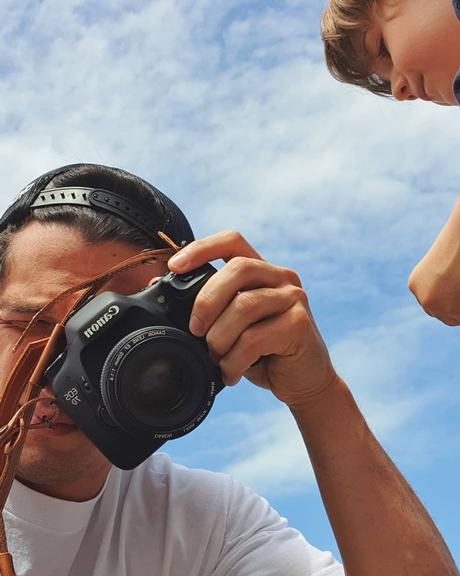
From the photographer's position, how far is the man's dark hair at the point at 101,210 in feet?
6.82

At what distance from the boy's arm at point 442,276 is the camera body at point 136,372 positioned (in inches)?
16.8

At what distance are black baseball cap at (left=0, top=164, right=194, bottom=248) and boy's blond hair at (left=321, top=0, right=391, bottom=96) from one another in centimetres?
54

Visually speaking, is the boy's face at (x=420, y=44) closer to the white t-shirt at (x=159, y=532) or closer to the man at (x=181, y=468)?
the man at (x=181, y=468)

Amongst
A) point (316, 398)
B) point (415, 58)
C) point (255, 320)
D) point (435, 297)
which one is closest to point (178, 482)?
point (316, 398)

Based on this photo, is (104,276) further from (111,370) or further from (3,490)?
(3,490)

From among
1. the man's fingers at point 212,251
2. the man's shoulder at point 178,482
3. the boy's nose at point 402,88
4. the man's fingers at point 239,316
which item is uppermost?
the boy's nose at point 402,88

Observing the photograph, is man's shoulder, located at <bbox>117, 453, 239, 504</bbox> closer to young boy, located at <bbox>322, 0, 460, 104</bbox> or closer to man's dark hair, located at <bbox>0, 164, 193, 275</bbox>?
man's dark hair, located at <bbox>0, 164, 193, 275</bbox>

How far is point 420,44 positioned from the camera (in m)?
1.62

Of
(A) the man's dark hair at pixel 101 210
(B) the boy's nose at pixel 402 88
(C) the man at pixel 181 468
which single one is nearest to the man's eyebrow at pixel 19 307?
(C) the man at pixel 181 468

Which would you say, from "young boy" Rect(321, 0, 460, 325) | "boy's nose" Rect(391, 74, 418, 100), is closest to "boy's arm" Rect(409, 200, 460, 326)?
"young boy" Rect(321, 0, 460, 325)

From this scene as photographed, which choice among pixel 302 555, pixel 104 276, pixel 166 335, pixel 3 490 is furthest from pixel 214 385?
pixel 302 555

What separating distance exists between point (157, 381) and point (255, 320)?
22cm

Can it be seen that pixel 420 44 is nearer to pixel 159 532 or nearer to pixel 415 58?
pixel 415 58

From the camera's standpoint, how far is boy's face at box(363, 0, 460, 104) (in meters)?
1.57
